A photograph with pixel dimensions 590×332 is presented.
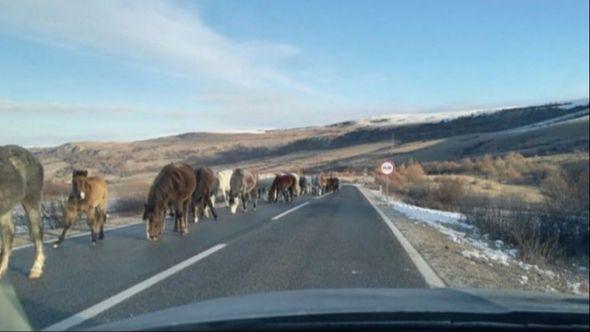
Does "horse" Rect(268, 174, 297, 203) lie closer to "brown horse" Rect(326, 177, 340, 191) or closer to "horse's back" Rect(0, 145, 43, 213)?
"brown horse" Rect(326, 177, 340, 191)

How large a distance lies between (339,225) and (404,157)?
122005 millimetres

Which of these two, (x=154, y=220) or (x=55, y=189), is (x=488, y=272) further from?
(x=55, y=189)

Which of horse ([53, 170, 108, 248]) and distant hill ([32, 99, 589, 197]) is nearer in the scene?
horse ([53, 170, 108, 248])

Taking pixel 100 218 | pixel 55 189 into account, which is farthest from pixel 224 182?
pixel 100 218

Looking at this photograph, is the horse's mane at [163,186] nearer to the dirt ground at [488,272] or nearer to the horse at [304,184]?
the dirt ground at [488,272]

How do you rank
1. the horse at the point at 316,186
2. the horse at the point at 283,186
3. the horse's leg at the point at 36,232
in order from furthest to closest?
1. the horse at the point at 316,186
2. the horse at the point at 283,186
3. the horse's leg at the point at 36,232

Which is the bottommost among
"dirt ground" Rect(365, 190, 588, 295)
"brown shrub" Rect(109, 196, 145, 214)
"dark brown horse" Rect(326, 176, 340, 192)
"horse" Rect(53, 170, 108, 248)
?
"dark brown horse" Rect(326, 176, 340, 192)

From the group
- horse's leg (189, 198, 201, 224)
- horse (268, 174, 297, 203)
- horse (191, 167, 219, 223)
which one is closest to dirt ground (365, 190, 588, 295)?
horse's leg (189, 198, 201, 224)

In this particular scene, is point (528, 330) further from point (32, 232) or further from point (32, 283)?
point (32, 232)

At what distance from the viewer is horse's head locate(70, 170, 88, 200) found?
40.7ft

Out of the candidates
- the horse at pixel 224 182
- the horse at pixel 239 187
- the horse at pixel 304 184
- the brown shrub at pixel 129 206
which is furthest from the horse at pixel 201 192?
the horse at pixel 304 184

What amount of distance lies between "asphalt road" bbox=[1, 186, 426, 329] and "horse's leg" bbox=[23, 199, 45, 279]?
171mm

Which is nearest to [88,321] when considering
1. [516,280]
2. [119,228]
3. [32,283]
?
[32,283]

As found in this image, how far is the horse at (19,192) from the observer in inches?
324
